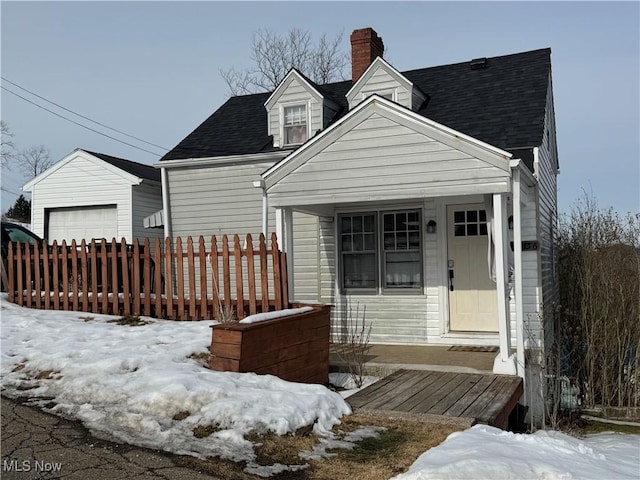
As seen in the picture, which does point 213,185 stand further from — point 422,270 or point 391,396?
point 391,396

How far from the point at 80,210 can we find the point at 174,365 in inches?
555

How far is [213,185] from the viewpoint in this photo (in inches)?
484

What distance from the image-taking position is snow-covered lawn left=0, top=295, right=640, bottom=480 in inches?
154

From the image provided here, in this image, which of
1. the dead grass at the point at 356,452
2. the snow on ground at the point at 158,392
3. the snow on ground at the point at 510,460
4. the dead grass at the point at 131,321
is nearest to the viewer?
the snow on ground at the point at 510,460

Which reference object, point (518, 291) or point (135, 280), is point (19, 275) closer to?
point (135, 280)

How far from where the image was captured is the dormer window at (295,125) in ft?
41.0

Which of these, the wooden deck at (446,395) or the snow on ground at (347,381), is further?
the snow on ground at (347,381)

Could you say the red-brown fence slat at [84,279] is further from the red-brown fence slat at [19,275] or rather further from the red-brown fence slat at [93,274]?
the red-brown fence slat at [19,275]

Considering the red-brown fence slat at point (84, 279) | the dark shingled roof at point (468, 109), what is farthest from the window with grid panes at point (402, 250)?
the red-brown fence slat at point (84, 279)

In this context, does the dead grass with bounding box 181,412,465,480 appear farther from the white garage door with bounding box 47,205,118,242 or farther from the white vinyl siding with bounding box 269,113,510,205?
the white garage door with bounding box 47,205,118,242

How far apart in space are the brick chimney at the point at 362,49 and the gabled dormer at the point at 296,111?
4.17ft

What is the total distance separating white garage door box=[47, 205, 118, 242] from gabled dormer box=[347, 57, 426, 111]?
927 centimetres

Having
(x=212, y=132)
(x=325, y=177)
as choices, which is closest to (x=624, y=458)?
(x=325, y=177)

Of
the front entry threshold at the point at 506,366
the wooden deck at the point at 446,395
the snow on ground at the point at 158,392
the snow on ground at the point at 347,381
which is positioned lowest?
the snow on ground at the point at 347,381
